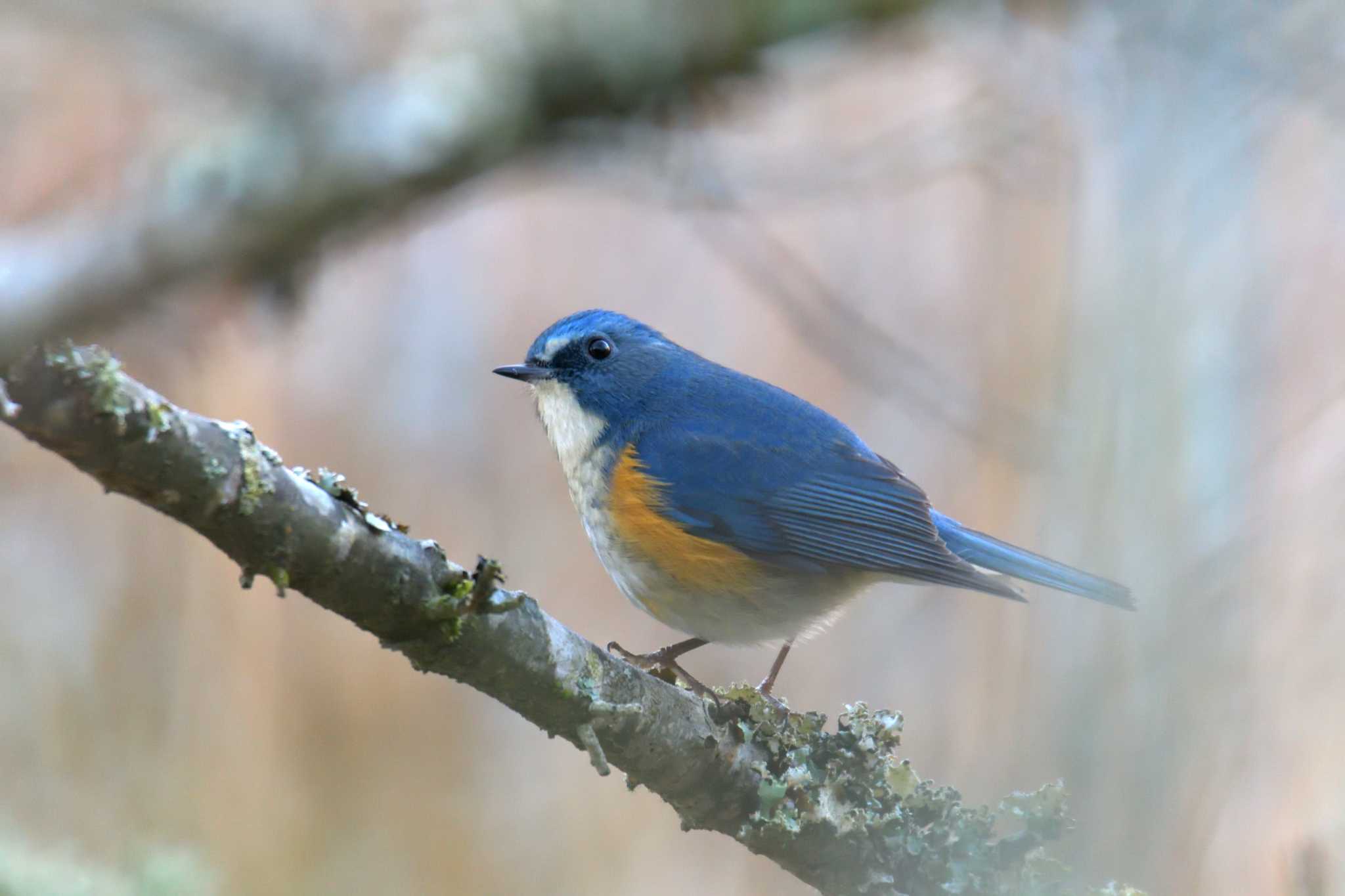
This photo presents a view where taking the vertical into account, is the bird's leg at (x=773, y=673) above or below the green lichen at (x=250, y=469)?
above

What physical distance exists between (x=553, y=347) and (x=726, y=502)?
719 mm

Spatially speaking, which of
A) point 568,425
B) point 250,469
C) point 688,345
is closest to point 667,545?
point 568,425

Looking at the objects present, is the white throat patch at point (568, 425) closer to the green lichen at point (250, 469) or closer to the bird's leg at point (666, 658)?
the bird's leg at point (666, 658)

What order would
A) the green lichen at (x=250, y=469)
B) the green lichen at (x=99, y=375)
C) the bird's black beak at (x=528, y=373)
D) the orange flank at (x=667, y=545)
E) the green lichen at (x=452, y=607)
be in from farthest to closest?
the bird's black beak at (x=528, y=373), the orange flank at (x=667, y=545), the green lichen at (x=452, y=607), the green lichen at (x=250, y=469), the green lichen at (x=99, y=375)

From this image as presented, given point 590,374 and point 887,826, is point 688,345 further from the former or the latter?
point 887,826

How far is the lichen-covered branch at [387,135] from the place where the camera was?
2.94 meters

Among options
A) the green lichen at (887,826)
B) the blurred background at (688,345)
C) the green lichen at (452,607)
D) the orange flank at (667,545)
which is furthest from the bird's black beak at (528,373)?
the green lichen at (452,607)

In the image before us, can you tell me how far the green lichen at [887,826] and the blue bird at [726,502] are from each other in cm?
55

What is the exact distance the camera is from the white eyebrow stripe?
11.8ft

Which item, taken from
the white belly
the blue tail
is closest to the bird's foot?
the white belly

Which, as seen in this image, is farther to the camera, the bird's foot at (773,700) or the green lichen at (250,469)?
the bird's foot at (773,700)

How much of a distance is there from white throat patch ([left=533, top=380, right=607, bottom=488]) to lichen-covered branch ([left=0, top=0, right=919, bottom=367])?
0.66 m

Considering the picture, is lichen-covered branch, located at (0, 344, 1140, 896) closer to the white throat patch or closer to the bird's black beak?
the white throat patch

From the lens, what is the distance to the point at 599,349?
3607mm
